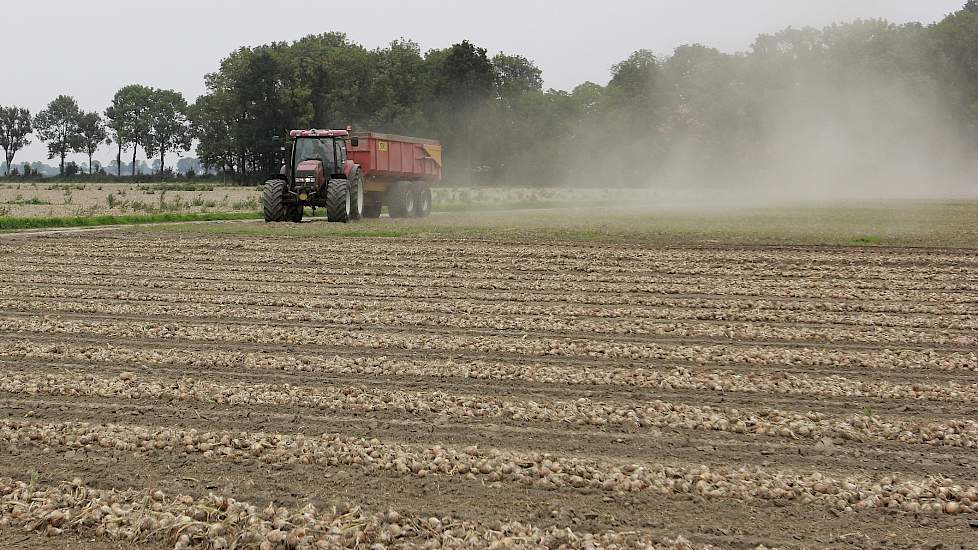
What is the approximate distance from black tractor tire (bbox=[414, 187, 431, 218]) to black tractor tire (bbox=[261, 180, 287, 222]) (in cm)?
633

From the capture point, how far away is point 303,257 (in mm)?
16031

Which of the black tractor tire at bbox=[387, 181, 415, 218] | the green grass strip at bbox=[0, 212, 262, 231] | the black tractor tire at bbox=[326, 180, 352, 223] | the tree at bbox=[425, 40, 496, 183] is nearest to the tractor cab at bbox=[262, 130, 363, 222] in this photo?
the black tractor tire at bbox=[326, 180, 352, 223]

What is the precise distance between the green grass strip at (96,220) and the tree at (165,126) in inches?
3723

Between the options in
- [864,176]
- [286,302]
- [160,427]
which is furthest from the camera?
[864,176]

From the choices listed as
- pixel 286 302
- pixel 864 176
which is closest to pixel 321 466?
pixel 286 302

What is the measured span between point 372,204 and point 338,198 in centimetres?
450

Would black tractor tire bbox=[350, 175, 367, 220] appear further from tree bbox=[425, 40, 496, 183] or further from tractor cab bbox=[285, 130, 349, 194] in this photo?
tree bbox=[425, 40, 496, 183]

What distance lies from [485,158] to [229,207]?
162 feet

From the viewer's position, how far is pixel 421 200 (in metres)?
29.7

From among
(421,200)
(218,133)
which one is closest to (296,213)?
(421,200)

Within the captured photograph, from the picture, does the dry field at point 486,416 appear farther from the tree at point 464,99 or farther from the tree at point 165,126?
the tree at point 165,126

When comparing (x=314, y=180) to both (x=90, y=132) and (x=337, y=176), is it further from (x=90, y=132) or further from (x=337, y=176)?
(x=90, y=132)

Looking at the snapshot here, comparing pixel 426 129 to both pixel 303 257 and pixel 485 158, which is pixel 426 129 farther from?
pixel 303 257

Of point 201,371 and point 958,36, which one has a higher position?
point 958,36
